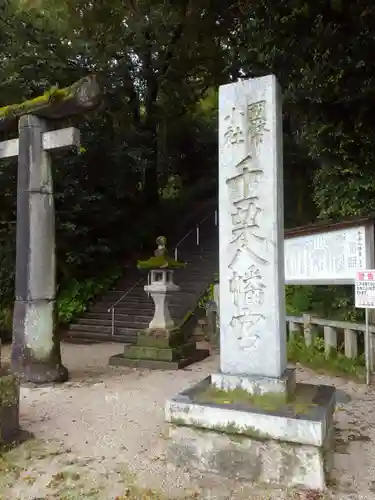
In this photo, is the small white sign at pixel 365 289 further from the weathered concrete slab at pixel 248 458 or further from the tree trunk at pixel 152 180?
the tree trunk at pixel 152 180

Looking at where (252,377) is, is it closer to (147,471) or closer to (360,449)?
(147,471)

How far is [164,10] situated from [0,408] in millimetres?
11661

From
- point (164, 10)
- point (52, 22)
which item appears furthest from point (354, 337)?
point (52, 22)

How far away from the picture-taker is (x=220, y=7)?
35.3ft

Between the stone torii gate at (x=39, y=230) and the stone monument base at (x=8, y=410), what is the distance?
238cm

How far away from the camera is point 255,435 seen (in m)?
3.47

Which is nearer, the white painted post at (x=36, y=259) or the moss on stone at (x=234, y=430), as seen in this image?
the moss on stone at (x=234, y=430)

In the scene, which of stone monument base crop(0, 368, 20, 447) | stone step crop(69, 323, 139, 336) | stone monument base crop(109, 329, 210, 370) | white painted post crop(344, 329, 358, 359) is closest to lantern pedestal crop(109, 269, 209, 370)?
stone monument base crop(109, 329, 210, 370)

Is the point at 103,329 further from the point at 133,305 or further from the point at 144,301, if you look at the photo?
the point at 144,301

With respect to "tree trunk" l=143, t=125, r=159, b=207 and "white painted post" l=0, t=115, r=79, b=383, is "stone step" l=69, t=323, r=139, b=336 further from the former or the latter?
"tree trunk" l=143, t=125, r=159, b=207

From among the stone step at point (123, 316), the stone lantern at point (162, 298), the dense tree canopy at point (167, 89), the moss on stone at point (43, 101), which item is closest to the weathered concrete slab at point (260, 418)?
the stone lantern at point (162, 298)

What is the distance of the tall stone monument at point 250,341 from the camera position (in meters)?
3.48

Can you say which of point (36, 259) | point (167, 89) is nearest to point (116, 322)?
point (36, 259)

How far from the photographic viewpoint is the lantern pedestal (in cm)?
844
